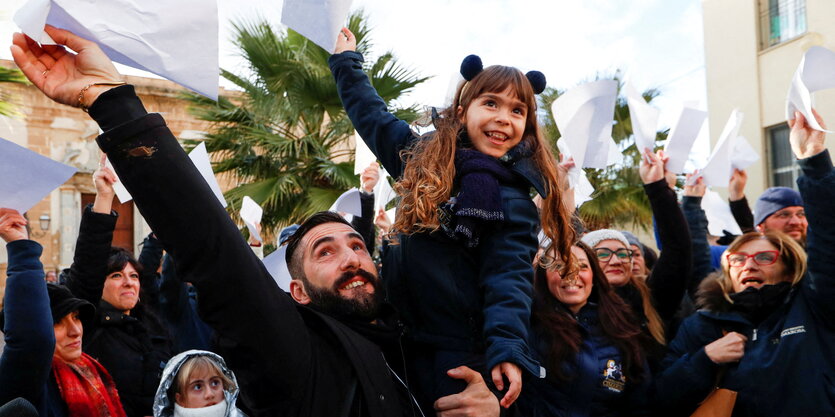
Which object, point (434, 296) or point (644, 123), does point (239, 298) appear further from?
point (644, 123)

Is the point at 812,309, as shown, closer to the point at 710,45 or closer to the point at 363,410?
the point at 363,410

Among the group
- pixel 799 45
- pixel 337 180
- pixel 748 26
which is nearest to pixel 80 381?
pixel 337 180

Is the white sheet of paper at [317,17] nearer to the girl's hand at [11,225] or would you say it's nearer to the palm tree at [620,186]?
the girl's hand at [11,225]

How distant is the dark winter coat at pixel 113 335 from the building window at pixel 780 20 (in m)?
11.7

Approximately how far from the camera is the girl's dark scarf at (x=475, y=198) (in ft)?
7.35

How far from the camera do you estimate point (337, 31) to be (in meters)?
2.33

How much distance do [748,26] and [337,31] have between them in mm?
12697

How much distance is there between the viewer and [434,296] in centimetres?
226

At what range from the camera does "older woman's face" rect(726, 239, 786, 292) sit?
3379mm

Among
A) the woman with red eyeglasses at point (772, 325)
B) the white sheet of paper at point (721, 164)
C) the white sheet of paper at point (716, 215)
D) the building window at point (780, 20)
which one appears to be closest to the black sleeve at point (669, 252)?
the woman with red eyeglasses at point (772, 325)

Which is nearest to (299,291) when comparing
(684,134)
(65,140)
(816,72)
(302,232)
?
(302,232)

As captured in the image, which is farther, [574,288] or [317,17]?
[574,288]

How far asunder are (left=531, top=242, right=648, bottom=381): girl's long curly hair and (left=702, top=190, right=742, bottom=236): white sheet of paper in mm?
2079

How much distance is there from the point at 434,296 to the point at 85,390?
6.15 ft
